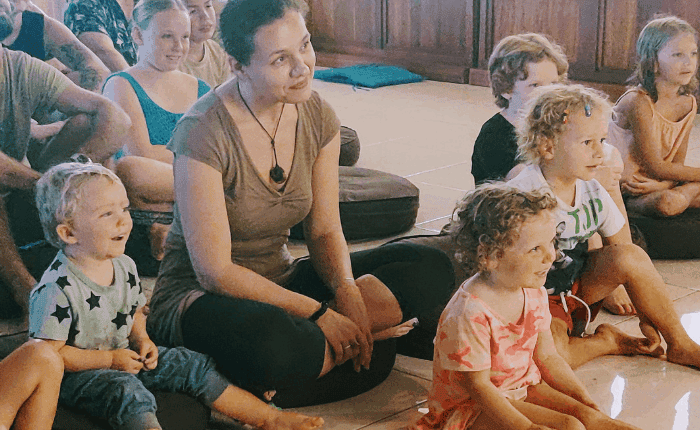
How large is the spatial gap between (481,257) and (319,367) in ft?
1.40

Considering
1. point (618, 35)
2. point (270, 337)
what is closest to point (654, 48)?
point (270, 337)

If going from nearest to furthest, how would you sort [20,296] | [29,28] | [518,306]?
1. [518,306]
2. [20,296]
3. [29,28]

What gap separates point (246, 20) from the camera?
6.73 feet

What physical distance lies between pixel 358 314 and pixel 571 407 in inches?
19.8

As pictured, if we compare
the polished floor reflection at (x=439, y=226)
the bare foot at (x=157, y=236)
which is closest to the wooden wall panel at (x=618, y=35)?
the polished floor reflection at (x=439, y=226)

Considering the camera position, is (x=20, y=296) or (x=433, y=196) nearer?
(x=20, y=296)

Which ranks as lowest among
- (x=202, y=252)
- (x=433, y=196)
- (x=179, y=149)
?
(x=433, y=196)

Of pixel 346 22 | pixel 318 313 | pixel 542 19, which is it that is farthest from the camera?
pixel 346 22

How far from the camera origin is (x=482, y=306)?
75.4 inches

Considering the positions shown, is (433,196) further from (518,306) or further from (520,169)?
(518,306)

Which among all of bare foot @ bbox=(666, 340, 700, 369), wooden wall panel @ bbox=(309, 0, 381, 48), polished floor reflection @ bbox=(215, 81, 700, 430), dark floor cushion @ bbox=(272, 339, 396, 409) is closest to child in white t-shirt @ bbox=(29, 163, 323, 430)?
dark floor cushion @ bbox=(272, 339, 396, 409)

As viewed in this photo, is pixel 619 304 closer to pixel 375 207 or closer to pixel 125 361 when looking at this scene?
pixel 375 207

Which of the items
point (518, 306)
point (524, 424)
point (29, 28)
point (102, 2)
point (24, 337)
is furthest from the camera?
point (102, 2)

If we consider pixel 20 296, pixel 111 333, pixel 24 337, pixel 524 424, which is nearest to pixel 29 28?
pixel 20 296
